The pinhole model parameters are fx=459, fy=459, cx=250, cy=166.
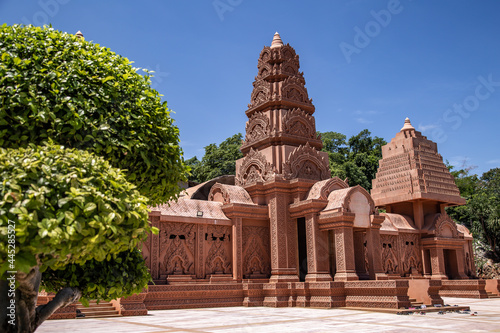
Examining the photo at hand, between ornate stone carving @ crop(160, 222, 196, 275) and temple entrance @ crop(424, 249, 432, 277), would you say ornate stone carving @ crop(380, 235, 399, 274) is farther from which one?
ornate stone carving @ crop(160, 222, 196, 275)

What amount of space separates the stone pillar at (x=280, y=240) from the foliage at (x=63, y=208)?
1325 centimetres

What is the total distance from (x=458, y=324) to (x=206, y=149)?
3587 centimetres

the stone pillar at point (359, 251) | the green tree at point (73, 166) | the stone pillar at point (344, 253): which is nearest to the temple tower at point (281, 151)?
the stone pillar at point (344, 253)

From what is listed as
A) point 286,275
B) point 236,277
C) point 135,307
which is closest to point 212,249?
point 236,277

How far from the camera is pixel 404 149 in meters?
23.2

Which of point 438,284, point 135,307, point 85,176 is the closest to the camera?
point 85,176

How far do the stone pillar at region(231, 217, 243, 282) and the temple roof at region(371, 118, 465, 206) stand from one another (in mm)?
9233

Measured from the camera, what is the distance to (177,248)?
16578 mm

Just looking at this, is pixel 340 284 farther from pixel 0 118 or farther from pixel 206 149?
pixel 206 149

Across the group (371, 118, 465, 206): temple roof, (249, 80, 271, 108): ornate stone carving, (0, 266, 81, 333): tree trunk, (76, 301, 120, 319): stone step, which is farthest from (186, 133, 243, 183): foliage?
(0, 266, 81, 333): tree trunk

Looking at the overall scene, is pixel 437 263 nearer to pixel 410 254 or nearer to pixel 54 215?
pixel 410 254

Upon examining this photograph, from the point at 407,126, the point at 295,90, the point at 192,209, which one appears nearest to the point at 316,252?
the point at 192,209

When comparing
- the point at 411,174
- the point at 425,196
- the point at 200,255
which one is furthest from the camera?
the point at 411,174

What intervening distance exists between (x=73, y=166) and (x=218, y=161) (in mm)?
37692
